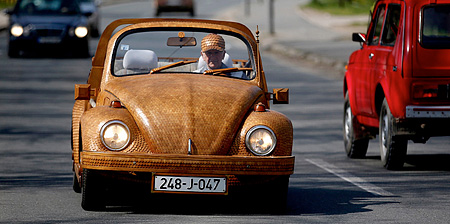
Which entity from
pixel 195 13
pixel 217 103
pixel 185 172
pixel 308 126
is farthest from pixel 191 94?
pixel 195 13

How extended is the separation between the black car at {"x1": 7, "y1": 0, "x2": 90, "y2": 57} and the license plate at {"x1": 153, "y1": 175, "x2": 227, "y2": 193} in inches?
807

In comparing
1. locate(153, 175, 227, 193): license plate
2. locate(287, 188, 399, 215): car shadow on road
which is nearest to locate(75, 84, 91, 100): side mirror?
locate(153, 175, 227, 193): license plate

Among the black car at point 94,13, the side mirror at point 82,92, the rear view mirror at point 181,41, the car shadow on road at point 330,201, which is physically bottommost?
the black car at point 94,13

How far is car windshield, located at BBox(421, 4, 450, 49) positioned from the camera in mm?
10812

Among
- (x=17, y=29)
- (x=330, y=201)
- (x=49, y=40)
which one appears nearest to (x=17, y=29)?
(x=17, y=29)

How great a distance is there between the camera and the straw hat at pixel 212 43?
29.9ft

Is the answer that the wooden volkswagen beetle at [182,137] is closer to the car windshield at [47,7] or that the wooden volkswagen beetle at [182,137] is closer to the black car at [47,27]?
the black car at [47,27]

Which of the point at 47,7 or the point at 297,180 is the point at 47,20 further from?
the point at 297,180

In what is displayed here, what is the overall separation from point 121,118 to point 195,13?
179 ft

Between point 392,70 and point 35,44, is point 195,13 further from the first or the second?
point 392,70

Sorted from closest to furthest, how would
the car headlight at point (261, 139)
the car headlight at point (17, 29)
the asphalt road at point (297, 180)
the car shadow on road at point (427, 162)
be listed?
the car headlight at point (261, 139) < the asphalt road at point (297, 180) < the car shadow on road at point (427, 162) < the car headlight at point (17, 29)

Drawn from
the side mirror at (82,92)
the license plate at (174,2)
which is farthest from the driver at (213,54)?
the license plate at (174,2)

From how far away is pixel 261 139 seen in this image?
25.9 feet

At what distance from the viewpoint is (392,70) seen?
36.1ft
